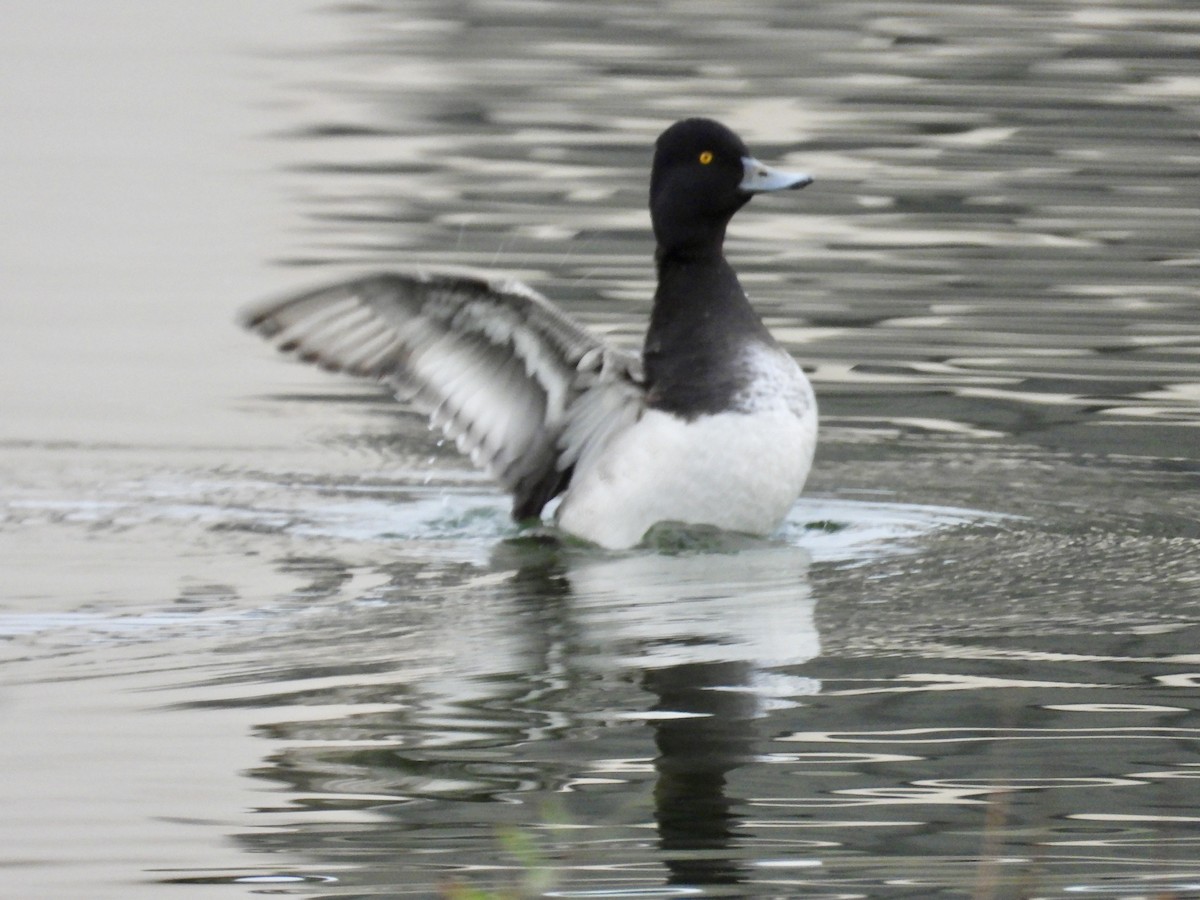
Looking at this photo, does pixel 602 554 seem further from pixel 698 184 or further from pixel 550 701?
pixel 550 701

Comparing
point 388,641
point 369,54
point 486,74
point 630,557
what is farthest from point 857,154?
point 388,641

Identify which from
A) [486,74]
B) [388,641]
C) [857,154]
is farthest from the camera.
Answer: [486,74]

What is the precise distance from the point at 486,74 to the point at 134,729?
14.6m

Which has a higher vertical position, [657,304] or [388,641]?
[657,304]

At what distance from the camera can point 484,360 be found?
25.2 feet

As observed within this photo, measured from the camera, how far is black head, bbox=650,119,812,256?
8.12 meters

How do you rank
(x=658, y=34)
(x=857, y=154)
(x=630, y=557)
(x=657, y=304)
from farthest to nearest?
(x=658, y=34)
(x=857, y=154)
(x=657, y=304)
(x=630, y=557)

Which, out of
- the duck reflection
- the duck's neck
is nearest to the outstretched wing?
the duck's neck

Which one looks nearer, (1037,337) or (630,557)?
(630,557)

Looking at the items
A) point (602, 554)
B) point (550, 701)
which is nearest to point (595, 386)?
point (602, 554)

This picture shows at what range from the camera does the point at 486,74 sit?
64.5 ft

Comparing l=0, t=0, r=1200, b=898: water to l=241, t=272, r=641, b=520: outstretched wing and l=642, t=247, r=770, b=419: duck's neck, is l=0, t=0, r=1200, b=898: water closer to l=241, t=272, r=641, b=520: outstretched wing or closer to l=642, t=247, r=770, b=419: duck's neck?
l=241, t=272, r=641, b=520: outstretched wing

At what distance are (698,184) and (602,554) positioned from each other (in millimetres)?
1344

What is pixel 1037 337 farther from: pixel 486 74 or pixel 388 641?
pixel 486 74
